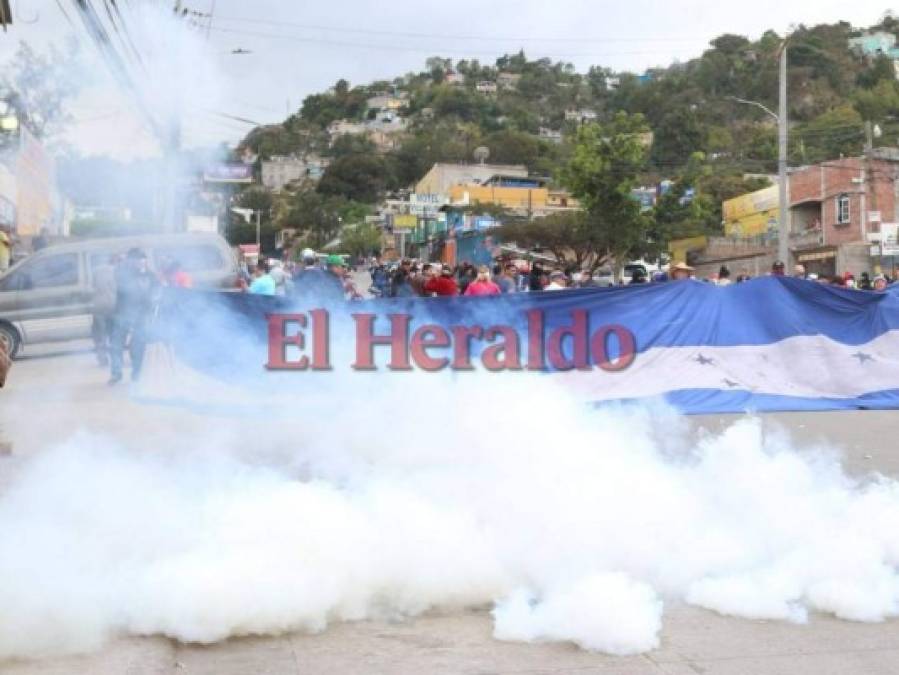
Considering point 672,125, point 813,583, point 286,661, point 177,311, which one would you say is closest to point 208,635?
point 286,661

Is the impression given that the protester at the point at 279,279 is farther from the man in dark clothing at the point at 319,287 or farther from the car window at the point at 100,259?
the car window at the point at 100,259

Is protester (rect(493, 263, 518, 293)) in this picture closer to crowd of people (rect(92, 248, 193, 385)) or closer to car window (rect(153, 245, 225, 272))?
crowd of people (rect(92, 248, 193, 385))

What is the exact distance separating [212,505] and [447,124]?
5142 inches

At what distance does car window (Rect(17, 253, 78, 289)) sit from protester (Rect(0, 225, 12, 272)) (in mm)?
8039

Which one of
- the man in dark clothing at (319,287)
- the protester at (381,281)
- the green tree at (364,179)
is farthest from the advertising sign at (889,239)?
the green tree at (364,179)

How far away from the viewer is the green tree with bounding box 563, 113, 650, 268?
126ft

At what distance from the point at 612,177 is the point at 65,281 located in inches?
1105

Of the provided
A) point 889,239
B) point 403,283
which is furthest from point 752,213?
point 403,283

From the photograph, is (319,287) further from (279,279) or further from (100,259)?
(100,259)

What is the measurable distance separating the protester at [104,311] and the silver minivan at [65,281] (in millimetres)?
1057

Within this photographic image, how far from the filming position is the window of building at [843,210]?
44.8m

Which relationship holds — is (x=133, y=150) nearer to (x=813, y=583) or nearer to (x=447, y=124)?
(x=813, y=583)

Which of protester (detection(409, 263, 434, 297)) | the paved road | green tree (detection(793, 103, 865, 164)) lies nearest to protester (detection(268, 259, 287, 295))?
protester (detection(409, 263, 434, 297))

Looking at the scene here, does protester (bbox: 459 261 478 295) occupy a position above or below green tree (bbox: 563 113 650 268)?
below
